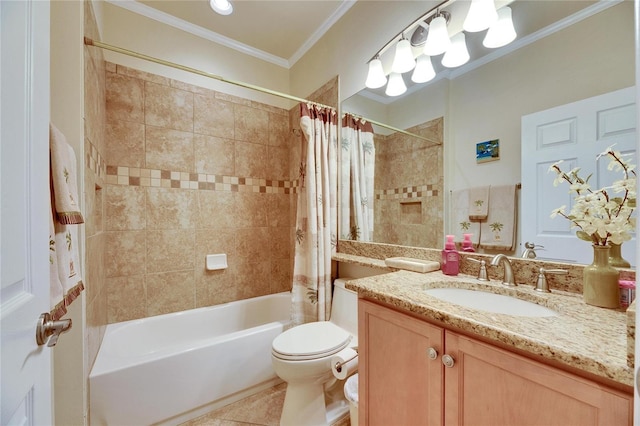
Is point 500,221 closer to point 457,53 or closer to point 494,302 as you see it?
point 494,302

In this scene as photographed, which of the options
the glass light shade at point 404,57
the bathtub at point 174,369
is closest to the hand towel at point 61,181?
the bathtub at point 174,369

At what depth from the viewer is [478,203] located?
1.14 m

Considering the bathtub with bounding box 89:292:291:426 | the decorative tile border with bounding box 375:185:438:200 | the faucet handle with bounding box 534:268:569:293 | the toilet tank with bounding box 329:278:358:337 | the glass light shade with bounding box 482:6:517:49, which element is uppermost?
the glass light shade with bounding box 482:6:517:49

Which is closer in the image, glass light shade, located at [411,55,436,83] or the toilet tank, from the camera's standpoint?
glass light shade, located at [411,55,436,83]

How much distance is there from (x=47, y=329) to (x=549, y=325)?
116 cm

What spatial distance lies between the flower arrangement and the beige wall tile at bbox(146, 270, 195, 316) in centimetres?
230

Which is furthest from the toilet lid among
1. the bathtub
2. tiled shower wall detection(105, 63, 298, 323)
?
tiled shower wall detection(105, 63, 298, 323)

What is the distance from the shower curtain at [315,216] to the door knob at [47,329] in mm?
1260

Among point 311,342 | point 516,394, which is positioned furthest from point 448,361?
point 311,342

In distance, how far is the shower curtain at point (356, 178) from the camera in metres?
1.73

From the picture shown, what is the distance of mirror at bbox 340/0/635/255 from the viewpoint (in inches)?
31.8

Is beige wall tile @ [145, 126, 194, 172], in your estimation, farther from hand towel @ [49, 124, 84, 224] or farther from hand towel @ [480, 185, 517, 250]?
hand towel @ [480, 185, 517, 250]

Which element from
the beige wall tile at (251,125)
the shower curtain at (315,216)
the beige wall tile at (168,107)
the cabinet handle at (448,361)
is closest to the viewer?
the cabinet handle at (448,361)

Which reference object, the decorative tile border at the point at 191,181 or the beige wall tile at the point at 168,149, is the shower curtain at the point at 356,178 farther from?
the beige wall tile at the point at 168,149
